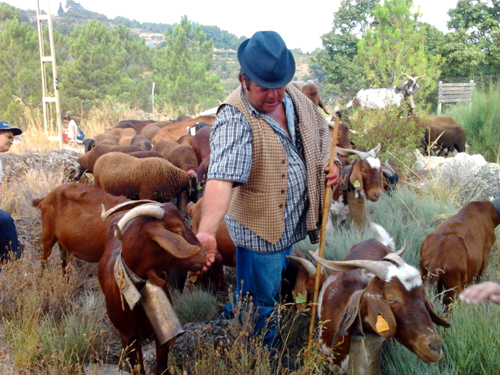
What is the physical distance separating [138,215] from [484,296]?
2.10m

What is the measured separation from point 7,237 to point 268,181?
12.0 ft

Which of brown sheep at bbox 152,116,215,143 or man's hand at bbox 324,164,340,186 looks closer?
man's hand at bbox 324,164,340,186

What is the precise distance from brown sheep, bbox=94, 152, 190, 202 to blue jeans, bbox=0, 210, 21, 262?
1.93 meters

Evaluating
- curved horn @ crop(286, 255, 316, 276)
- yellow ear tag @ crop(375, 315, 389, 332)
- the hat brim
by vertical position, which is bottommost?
curved horn @ crop(286, 255, 316, 276)

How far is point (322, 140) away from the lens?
389 centimetres

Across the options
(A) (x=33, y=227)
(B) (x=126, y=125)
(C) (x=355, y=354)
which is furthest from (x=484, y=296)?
(B) (x=126, y=125)

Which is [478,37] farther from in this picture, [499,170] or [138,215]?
[138,215]

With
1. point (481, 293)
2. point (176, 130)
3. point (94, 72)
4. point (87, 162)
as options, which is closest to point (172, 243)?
point (481, 293)

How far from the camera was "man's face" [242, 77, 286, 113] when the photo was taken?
3.24m

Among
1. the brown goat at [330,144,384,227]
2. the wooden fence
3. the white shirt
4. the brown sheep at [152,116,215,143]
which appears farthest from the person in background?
the wooden fence

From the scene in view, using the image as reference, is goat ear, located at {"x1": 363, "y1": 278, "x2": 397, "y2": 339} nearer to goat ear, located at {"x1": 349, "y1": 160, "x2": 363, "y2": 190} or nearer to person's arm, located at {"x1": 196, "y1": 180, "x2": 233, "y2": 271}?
person's arm, located at {"x1": 196, "y1": 180, "x2": 233, "y2": 271}

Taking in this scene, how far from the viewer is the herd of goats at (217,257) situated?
9.68 ft

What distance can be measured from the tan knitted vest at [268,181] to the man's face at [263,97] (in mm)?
78

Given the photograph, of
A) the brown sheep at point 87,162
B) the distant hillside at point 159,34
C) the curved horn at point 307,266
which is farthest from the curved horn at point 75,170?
the distant hillside at point 159,34
